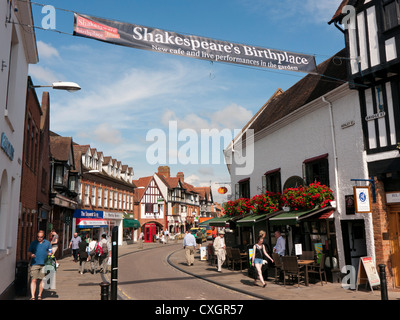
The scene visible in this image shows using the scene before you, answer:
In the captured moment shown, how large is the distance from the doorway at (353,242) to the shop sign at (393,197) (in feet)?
4.69

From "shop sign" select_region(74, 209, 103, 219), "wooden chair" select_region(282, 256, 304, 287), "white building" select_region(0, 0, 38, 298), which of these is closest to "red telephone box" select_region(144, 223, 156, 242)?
"shop sign" select_region(74, 209, 103, 219)

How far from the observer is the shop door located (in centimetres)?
1095

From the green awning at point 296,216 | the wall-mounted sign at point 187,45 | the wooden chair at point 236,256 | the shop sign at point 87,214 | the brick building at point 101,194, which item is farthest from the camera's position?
the brick building at point 101,194

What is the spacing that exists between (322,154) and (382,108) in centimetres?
315

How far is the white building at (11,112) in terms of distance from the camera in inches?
381

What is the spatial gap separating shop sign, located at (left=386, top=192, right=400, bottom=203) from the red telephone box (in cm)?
4609

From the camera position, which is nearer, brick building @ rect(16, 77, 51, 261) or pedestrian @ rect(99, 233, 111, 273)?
brick building @ rect(16, 77, 51, 261)

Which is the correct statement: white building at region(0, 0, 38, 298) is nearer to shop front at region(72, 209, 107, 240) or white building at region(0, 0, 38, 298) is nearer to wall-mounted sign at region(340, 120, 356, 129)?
wall-mounted sign at region(340, 120, 356, 129)

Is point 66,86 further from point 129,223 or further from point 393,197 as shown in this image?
point 129,223

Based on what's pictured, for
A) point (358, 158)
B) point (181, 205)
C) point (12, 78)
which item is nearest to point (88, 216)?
point (12, 78)

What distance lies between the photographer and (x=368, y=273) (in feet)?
35.1

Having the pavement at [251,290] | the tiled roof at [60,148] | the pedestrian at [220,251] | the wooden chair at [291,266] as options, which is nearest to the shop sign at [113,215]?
the tiled roof at [60,148]

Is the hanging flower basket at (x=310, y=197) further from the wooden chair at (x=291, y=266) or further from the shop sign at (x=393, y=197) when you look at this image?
the wooden chair at (x=291, y=266)

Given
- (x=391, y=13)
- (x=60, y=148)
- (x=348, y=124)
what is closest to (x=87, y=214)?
(x=60, y=148)
